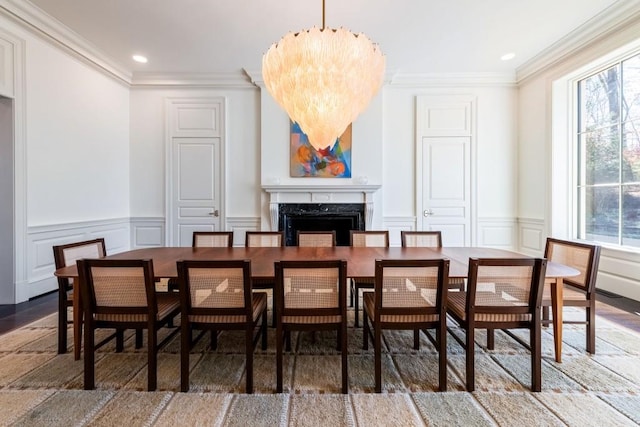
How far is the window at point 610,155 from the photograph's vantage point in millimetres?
3229

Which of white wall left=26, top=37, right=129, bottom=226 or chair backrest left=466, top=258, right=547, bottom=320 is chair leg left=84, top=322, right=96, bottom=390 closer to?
chair backrest left=466, top=258, right=547, bottom=320

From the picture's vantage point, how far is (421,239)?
2943 mm

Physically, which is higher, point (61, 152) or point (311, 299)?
point (61, 152)

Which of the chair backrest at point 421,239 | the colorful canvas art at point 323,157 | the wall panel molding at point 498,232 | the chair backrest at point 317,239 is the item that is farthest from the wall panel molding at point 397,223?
the chair backrest at point 317,239

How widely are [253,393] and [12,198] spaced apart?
3312 mm

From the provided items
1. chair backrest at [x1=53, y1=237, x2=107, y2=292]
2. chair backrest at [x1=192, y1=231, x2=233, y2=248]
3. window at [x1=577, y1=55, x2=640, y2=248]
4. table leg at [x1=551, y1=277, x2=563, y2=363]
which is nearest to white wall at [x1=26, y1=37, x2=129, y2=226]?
chair backrest at [x1=53, y1=237, x2=107, y2=292]

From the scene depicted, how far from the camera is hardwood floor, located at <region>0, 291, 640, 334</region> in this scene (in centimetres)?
262

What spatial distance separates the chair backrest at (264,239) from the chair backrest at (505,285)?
175cm

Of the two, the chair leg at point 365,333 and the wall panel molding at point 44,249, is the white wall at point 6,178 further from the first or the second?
the chair leg at point 365,333

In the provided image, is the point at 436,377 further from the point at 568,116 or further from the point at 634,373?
the point at 568,116

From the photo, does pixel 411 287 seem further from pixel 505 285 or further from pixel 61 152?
pixel 61 152

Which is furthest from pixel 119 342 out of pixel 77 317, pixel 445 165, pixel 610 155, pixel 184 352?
pixel 610 155

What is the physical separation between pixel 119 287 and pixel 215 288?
0.55m

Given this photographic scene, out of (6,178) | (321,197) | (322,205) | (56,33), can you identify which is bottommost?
(322,205)
